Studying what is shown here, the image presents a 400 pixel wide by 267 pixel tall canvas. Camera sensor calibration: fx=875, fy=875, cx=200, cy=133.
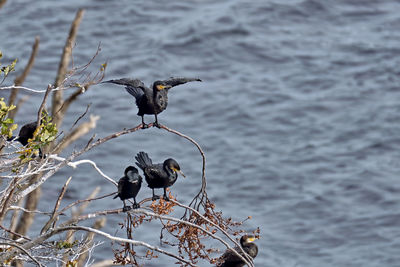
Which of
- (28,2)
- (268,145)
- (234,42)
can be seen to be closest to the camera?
(268,145)

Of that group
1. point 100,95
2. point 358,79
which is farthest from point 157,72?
point 358,79

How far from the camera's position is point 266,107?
27.2 m

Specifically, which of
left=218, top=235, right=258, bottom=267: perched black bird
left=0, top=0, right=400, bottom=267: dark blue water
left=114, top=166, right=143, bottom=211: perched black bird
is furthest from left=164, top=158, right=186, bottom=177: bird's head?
left=0, top=0, right=400, bottom=267: dark blue water

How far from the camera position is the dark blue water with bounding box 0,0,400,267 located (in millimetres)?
23156

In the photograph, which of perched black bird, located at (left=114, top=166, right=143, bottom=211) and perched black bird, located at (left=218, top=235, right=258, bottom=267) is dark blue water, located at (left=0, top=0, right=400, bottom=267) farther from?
perched black bird, located at (left=114, top=166, right=143, bottom=211)

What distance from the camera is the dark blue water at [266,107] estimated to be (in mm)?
23156

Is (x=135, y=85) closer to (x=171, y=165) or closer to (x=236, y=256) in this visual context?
(x=171, y=165)

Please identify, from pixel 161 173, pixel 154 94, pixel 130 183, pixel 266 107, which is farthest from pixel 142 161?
pixel 266 107

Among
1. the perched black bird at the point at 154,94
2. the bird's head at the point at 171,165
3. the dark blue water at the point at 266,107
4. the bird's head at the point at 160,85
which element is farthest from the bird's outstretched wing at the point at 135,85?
the dark blue water at the point at 266,107

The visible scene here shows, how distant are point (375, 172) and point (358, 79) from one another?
456 centimetres

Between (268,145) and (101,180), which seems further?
(268,145)

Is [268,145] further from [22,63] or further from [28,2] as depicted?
[28,2]

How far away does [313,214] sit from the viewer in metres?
23.4

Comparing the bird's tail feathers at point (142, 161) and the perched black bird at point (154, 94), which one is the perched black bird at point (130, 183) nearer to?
the bird's tail feathers at point (142, 161)
